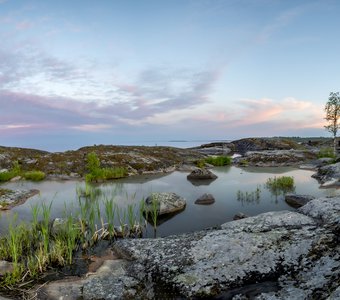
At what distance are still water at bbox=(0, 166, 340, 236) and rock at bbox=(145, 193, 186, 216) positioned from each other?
643mm

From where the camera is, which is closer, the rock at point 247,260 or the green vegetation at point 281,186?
the rock at point 247,260

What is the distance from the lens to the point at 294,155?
175 ft

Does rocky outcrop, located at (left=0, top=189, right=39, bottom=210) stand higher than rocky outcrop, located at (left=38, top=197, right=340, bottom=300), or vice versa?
rocky outcrop, located at (left=0, top=189, right=39, bottom=210)

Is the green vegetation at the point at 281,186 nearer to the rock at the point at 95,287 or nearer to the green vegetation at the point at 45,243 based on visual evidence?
the green vegetation at the point at 45,243

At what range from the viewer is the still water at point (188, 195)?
18297 mm

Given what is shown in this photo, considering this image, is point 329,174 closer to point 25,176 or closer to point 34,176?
point 34,176

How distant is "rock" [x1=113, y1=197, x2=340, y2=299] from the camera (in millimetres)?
9195

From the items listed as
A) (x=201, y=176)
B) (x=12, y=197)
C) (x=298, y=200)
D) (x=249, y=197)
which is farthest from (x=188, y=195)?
(x=12, y=197)

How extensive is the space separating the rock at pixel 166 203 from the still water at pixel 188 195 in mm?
643

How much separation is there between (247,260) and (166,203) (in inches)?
405

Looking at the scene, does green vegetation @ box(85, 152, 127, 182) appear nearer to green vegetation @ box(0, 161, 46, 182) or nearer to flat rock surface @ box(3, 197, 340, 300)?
green vegetation @ box(0, 161, 46, 182)

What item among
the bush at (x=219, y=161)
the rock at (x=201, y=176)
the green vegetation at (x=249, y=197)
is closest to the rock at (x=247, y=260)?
the green vegetation at (x=249, y=197)

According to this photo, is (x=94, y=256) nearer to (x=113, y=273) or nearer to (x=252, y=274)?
(x=113, y=273)

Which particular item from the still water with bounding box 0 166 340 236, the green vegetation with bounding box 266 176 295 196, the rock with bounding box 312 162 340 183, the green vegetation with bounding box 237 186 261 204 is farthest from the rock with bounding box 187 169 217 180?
the rock with bounding box 312 162 340 183
